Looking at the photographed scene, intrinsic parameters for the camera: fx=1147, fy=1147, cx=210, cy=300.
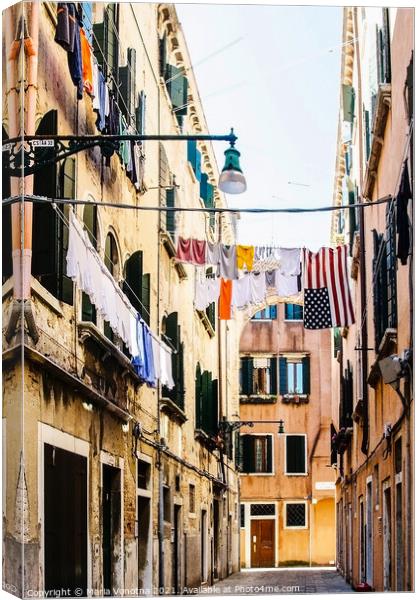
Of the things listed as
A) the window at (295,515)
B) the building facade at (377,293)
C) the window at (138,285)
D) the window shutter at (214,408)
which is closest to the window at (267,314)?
the building facade at (377,293)

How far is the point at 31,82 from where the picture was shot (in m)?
9.80

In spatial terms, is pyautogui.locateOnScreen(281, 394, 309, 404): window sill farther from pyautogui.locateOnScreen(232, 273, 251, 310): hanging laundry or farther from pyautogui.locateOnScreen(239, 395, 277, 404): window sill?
pyautogui.locateOnScreen(232, 273, 251, 310): hanging laundry

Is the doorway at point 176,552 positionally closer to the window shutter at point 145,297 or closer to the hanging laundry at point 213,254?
the window shutter at point 145,297

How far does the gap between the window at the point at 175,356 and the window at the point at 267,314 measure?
125cm

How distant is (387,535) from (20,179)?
605 centimetres

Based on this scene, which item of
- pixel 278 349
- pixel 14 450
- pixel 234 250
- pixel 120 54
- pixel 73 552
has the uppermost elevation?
pixel 120 54

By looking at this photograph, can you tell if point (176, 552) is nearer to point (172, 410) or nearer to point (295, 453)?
point (172, 410)

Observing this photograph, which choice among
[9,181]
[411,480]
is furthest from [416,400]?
[9,181]

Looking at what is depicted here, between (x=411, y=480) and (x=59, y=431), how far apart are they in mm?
3260

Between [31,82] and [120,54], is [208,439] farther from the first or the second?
[31,82]

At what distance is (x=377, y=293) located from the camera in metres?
12.8

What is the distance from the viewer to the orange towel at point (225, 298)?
12.6 m

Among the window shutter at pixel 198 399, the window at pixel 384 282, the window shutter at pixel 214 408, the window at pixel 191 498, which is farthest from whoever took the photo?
the window at pixel 191 498

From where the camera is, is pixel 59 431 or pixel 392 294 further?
pixel 392 294
